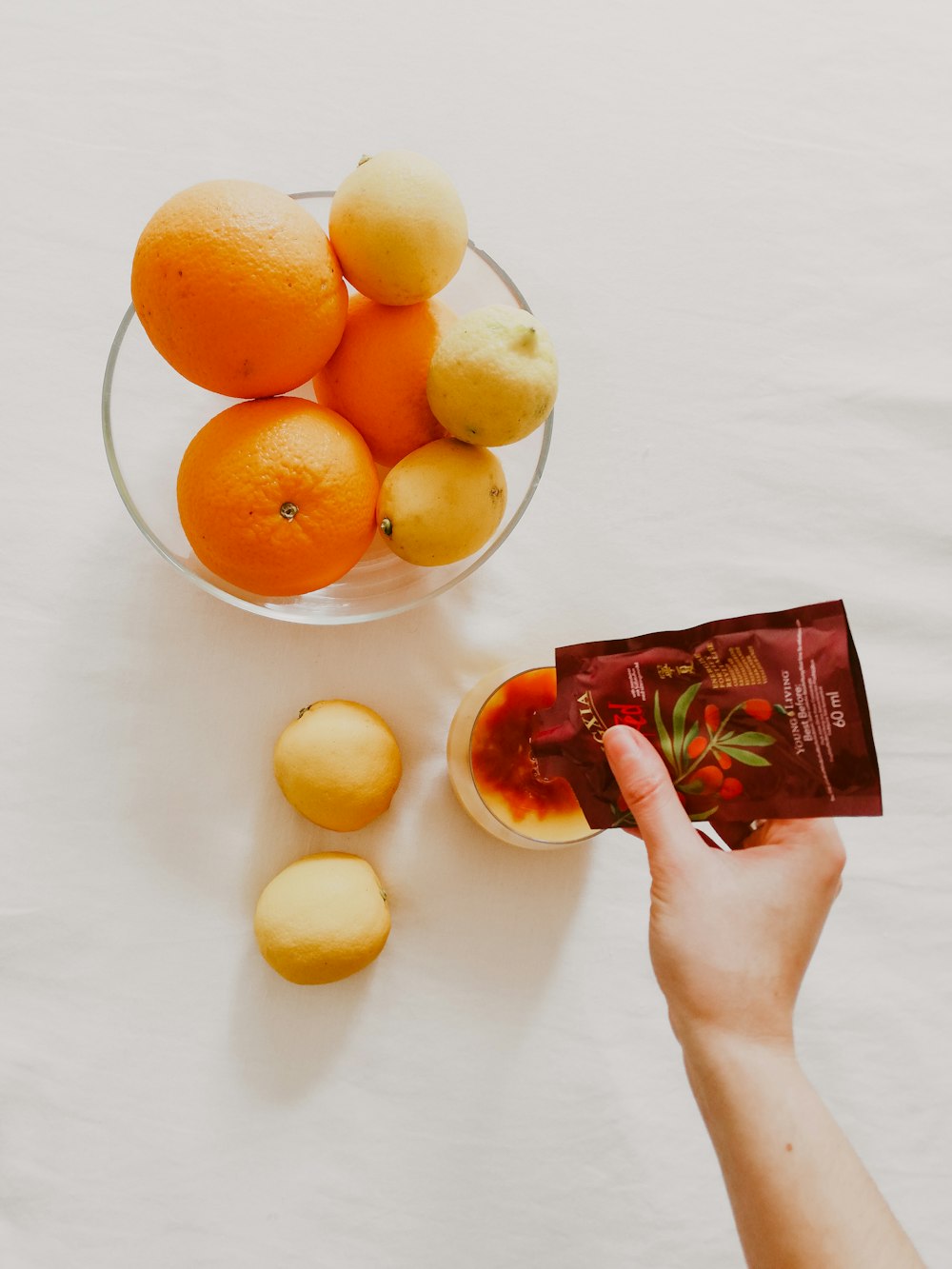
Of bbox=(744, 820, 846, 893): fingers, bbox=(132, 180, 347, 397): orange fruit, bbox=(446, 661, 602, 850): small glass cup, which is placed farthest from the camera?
bbox=(446, 661, 602, 850): small glass cup

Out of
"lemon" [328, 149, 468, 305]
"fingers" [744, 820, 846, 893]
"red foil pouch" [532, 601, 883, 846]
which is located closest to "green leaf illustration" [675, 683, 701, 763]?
"red foil pouch" [532, 601, 883, 846]

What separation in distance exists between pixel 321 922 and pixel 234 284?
0.48 metres

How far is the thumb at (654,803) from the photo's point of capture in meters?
0.67

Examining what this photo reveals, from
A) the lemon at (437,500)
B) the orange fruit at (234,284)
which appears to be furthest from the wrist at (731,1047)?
the orange fruit at (234,284)

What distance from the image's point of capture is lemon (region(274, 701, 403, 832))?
80 cm

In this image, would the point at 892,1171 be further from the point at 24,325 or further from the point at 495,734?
the point at 24,325

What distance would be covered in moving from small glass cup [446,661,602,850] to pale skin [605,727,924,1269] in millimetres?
162

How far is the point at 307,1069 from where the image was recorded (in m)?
0.86

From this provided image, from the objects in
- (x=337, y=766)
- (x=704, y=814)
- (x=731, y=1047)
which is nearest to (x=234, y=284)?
(x=337, y=766)

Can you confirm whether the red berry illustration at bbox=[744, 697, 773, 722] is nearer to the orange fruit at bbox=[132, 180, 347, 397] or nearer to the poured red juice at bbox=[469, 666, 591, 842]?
the poured red juice at bbox=[469, 666, 591, 842]

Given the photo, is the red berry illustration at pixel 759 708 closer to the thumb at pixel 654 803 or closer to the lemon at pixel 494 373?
the thumb at pixel 654 803

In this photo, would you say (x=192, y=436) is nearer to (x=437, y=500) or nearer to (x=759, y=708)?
(x=437, y=500)

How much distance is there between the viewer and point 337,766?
80 centimetres

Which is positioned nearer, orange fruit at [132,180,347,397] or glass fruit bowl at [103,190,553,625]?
orange fruit at [132,180,347,397]
